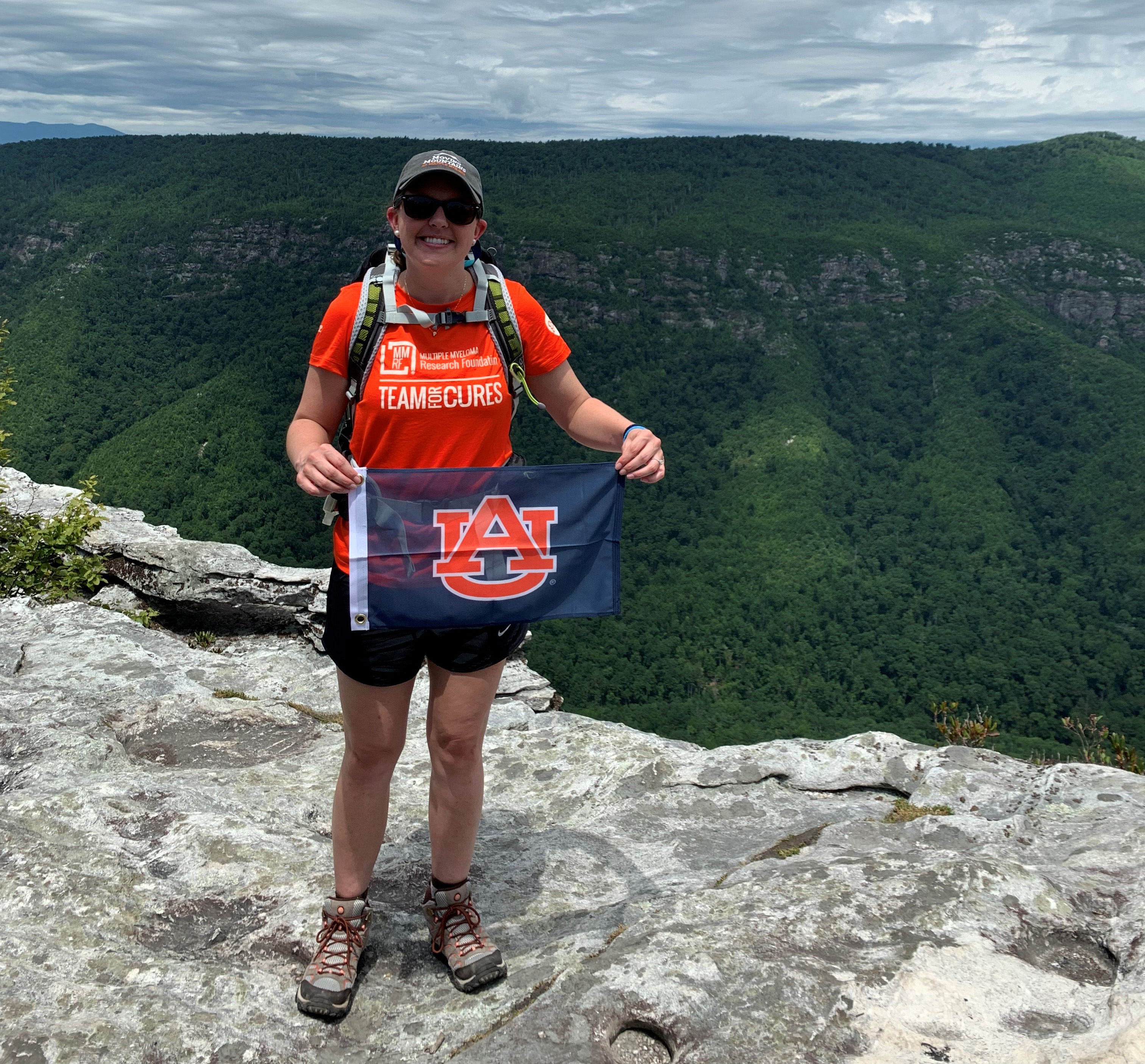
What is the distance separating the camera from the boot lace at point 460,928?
11.5ft

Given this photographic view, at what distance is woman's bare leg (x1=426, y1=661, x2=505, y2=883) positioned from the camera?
3412mm

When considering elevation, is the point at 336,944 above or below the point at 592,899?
above

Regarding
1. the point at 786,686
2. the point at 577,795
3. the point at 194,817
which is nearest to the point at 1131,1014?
the point at 577,795

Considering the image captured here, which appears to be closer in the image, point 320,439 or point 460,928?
point 320,439

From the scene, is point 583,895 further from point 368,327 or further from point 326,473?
point 368,327

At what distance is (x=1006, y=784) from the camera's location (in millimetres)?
5324

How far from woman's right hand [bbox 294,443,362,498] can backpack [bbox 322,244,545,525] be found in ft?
0.51

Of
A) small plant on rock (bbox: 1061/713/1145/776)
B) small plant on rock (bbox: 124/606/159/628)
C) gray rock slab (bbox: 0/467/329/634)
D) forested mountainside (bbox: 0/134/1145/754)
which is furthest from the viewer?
forested mountainside (bbox: 0/134/1145/754)

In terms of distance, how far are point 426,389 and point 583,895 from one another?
2.56 meters

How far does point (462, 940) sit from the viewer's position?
3.51 m

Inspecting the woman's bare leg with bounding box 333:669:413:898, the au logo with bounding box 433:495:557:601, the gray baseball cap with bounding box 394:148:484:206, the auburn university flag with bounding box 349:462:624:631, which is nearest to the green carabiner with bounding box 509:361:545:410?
the auburn university flag with bounding box 349:462:624:631

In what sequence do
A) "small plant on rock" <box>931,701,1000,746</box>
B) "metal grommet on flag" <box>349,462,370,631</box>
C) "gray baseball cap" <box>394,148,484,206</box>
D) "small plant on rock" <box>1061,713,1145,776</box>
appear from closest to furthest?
"gray baseball cap" <box>394,148,484,206</box> < "metal grommet on flag" <box>349,462,370,631</box> < "small plant on rock" <box>1061,713,1145,776</box> < "small plant on rock" <box>931,701,1000,746</box>

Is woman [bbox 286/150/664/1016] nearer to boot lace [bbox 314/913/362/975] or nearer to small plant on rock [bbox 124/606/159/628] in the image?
boot lace [bbox 314/913/362/975]

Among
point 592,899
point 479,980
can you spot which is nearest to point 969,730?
point 592,899
